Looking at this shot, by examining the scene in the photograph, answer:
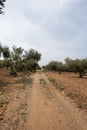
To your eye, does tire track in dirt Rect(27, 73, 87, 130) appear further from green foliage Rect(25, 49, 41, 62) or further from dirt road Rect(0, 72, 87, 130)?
green foliage Rect(25, 49, 41, 62)

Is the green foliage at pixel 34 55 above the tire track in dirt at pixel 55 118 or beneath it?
above

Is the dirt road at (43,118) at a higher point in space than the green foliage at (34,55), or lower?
lower

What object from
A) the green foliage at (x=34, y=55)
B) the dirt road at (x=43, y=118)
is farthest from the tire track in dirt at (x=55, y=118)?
the green foliage at (x=34, y=55)

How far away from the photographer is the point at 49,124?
32.0ft

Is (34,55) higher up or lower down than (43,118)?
higher up

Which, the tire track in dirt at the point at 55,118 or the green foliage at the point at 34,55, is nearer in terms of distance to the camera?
the tire track in dirt at the point at 55,118

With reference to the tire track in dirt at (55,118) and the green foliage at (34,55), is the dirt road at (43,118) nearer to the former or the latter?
the tire track in dirt at (55,118)

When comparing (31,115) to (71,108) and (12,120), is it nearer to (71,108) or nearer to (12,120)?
(12,120)

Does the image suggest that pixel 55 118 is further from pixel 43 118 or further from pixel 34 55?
pixel 34 55

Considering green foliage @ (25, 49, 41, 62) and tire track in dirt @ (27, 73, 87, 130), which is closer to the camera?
tire track in dirt @ (27, 73, 87, 130)

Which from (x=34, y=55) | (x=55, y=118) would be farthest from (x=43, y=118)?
(x=34, y=55)

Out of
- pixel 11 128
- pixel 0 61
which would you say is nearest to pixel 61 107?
pixel 11 128

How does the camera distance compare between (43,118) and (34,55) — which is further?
(34,55)

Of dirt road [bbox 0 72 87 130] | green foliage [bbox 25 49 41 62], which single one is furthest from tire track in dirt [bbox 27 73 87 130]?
green foliage [bbox 25 49 41 62]
